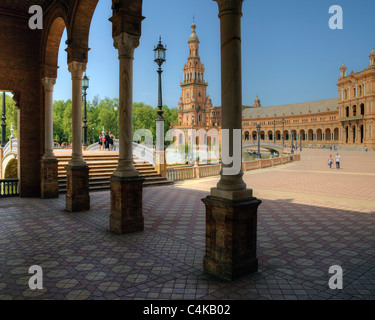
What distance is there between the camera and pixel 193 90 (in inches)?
4466

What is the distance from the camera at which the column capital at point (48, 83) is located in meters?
12.1

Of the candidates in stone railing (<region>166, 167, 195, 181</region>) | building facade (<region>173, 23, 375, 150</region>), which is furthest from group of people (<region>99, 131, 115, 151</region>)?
building facade (<region>173, 23, 375, 150</region>)

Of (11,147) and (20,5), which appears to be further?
(11,147)

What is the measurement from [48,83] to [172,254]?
9520mm

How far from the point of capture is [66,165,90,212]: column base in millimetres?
9852

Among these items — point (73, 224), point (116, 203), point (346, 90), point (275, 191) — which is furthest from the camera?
point (346, 90)

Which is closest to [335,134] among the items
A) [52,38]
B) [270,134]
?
[270,134]

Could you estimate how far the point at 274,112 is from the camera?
4870 inches

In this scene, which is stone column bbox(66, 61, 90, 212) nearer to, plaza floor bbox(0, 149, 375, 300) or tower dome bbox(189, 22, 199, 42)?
plaza floor bbox(0, 149, 375, 300)

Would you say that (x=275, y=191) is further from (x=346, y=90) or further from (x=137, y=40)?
(x=346, y=90)

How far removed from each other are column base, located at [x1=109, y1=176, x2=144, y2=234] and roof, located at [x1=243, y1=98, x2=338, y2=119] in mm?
108407

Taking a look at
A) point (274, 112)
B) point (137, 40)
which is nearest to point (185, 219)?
point (137, 40)

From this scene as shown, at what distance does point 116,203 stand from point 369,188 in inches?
512

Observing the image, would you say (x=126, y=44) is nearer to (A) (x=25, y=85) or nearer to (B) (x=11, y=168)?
(A) (x=25, y=85)
